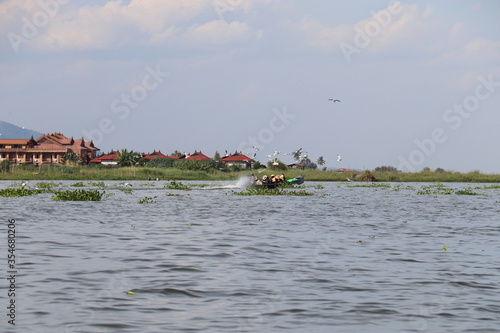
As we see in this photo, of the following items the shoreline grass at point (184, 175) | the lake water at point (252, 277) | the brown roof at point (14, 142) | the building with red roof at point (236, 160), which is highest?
the brown roof at point (14, 142)

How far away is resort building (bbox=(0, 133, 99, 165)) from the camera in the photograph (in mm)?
137375

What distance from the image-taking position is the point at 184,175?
102938mm

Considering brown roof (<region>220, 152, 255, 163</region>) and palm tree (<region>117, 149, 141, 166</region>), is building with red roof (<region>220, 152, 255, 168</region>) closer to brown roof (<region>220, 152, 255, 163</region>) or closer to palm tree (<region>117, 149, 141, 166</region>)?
brown roof (<region>220, 152, 255, 163</region>)

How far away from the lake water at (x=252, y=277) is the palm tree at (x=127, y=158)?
327 ft

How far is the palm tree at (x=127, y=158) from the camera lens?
124681 millimetres

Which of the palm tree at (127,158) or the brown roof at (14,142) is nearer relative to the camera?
the palm tree at (127,158)

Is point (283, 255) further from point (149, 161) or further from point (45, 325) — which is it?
point (149, 161)

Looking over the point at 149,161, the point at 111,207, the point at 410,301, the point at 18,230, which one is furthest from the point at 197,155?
the point at 410,301

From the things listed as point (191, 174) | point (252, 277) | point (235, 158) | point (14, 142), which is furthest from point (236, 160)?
point (252, 277)

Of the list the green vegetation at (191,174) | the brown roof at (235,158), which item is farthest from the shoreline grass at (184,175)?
the brown roof at (235,158)

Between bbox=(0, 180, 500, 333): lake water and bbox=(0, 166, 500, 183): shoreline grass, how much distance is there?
73635mm

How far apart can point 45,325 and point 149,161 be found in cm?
12702

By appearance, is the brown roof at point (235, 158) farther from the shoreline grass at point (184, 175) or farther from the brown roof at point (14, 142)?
the brown roof at point (14, 142)

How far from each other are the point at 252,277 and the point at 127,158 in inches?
4490
